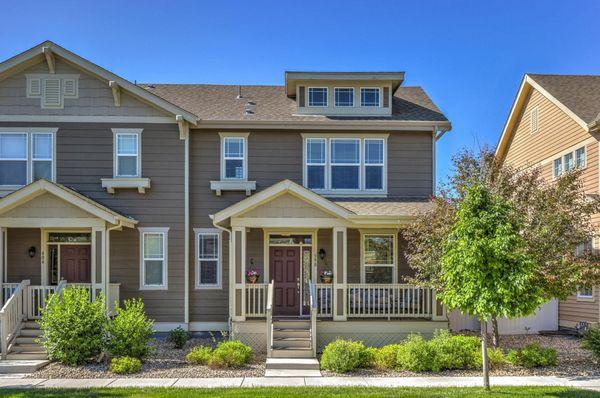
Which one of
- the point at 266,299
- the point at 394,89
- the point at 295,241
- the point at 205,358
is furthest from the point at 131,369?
the point at 394,89

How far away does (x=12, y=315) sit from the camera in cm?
1310

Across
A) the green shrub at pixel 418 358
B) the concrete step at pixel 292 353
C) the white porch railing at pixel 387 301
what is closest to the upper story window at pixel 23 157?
the concrete step at pixel 292 353

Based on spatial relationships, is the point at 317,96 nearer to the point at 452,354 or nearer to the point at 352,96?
the point at 352,96

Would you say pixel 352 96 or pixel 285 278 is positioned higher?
pixel 352 96

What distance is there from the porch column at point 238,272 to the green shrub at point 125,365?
2970 millimetres

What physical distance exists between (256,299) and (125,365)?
454 cm

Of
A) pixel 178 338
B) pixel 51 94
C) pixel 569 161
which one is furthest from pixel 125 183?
pixel 569 161

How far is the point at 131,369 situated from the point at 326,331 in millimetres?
5019

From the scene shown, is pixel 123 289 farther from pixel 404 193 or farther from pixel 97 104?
pixel 404 193

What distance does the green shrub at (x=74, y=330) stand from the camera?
465 inches

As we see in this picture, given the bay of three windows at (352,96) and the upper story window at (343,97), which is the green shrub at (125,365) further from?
the upper story window at (343,97)

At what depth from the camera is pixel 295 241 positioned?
622 inches

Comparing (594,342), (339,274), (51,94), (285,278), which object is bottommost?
(594,342)

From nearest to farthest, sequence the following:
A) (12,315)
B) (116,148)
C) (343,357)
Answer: (343,357) < (12,315) < (116,148)
